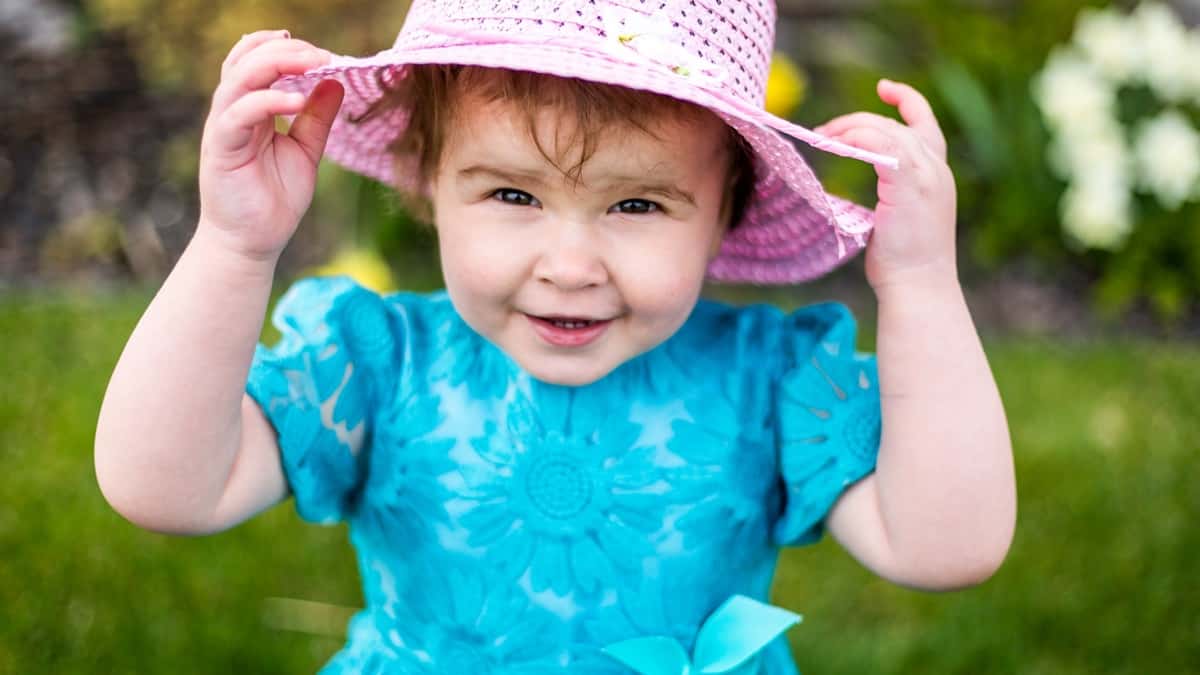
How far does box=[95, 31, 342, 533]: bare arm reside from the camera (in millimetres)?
1505

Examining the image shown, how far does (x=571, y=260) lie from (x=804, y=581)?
1.62 m

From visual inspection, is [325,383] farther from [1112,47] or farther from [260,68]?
[1112,47]

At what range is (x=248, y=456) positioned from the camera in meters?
1.65

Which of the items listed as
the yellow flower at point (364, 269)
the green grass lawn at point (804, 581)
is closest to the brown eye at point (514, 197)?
the green grass lawn at point (804, 581)

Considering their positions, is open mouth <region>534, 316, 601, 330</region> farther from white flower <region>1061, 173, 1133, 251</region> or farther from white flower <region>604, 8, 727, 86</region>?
white flower <region>1061, 173, 1133, 251</region>

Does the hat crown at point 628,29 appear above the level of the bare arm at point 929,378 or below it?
above

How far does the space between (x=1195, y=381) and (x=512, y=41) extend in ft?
9.87

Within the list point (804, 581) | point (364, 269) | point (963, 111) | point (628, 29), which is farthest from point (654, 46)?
point (963, 111)

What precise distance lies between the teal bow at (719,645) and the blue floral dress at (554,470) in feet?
0.05

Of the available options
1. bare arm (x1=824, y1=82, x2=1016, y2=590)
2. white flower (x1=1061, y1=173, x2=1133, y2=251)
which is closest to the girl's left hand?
bare arm (x1=824, y1=82, x2=1016, y2=590)

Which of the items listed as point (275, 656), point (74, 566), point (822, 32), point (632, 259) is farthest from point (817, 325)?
point (822, 32)

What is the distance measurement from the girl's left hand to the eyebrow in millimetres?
222

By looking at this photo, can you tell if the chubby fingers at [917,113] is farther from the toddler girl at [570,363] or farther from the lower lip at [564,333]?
the lower lip at [564,333]

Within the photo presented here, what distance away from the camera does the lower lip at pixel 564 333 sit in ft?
5.26
